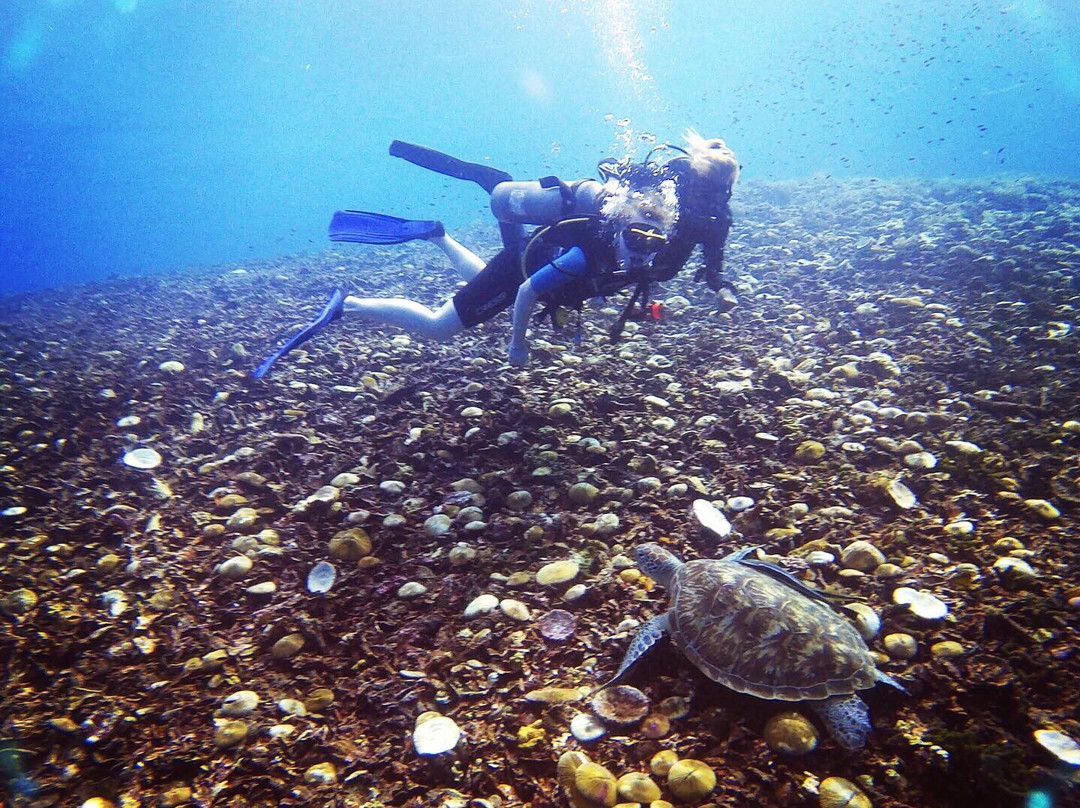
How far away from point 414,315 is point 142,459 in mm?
3859

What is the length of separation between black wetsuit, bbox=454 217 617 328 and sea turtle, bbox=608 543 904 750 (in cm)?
342

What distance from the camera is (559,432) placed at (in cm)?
579

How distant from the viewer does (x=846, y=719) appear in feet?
8.51

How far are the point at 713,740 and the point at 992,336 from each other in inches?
345

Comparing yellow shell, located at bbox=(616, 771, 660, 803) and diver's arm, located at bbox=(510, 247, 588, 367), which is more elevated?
diver's arm, located at bbox=(510, 247, 588, 367)

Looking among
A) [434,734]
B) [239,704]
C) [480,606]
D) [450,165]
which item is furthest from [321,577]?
[450,165]

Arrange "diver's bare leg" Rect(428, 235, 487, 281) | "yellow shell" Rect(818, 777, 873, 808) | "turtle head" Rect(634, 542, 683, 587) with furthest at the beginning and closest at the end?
"diver's bare leg" Rect(428, 235, 487, 281), "turtle head" Rect(634, 542, 683, 587), "yellow shell" Rect(818, 777, 873, 808)

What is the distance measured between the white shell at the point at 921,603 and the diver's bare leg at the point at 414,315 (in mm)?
5909

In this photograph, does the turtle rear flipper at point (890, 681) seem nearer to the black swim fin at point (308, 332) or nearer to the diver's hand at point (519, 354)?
the diver's hand at point (519, 354)

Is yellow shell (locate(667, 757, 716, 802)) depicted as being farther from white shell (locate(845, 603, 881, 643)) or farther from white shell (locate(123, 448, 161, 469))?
white shell (locate(123, 448, 161, 469))

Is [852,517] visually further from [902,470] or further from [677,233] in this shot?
[677,233]

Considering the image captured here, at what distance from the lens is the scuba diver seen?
5.32 meters

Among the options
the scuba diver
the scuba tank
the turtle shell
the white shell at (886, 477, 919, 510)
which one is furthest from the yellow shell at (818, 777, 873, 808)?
the scuba tank

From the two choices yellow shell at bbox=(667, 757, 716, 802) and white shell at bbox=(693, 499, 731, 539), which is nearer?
yellow shell at bbox=(667, 757, 716, 802)
